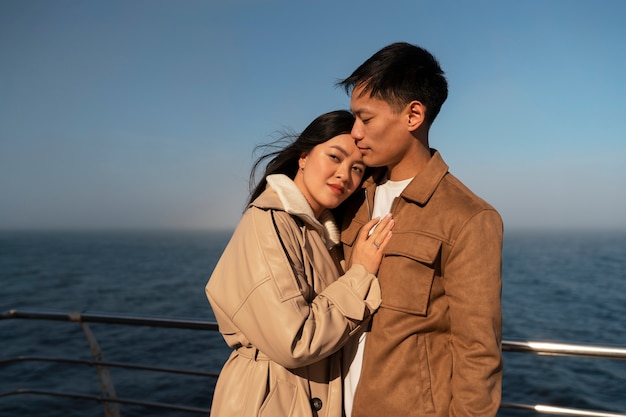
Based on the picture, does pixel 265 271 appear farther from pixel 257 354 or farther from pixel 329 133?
pixel 329 133

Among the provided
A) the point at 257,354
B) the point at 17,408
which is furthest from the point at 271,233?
the point at 17,408

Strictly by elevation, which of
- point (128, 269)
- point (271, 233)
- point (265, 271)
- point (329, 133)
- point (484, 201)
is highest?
point (329, 133)

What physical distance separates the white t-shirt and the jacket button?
121 mm

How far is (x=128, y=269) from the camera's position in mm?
51156

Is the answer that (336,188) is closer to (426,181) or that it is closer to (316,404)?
(426,181)

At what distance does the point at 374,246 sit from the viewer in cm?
171

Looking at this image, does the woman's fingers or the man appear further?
the woman's fingers

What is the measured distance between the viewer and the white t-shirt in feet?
5.76

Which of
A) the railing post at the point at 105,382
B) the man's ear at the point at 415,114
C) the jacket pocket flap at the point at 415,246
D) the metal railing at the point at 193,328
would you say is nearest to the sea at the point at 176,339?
the metal railing at the point at 193,328

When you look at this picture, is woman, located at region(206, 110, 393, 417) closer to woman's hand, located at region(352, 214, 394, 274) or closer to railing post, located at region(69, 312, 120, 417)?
woman's hand, located at region(352, 214, 394, 274)

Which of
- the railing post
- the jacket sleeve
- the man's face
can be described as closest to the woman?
the jacket sleeve

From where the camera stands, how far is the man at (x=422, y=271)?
149cm

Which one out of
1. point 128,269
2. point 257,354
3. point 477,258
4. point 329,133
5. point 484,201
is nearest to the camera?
point 477,258

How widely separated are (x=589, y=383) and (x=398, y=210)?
16306 mm
